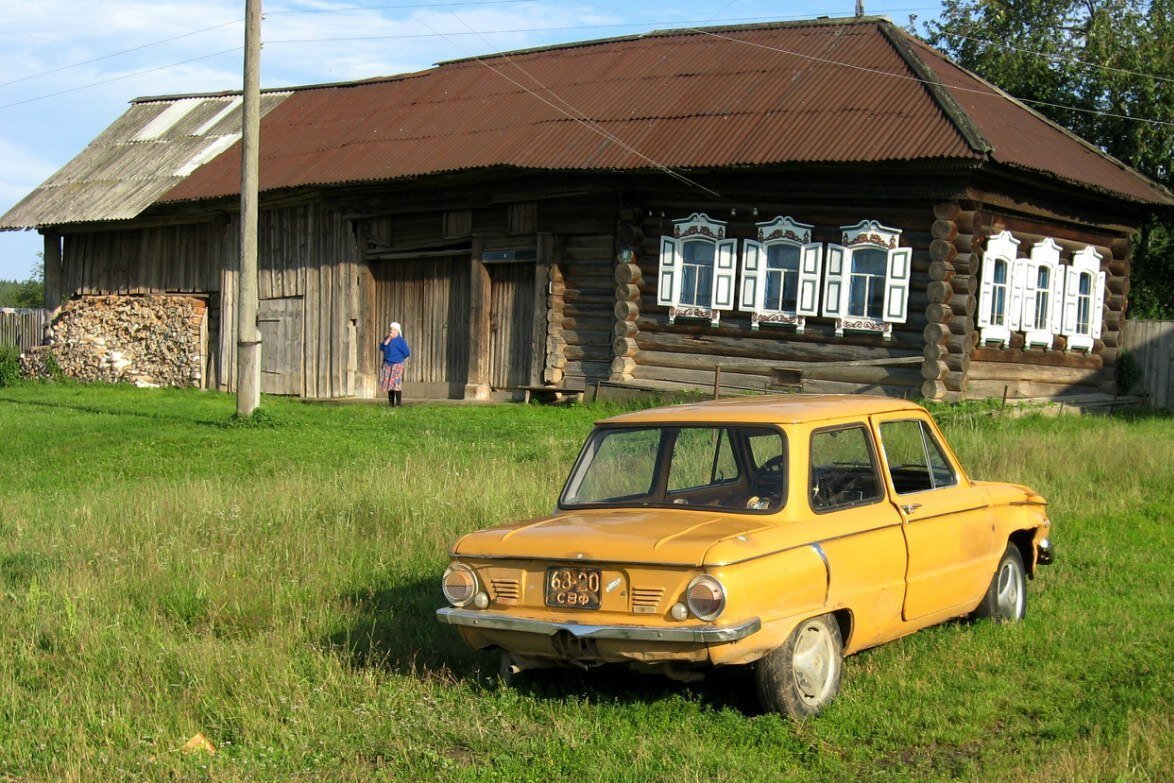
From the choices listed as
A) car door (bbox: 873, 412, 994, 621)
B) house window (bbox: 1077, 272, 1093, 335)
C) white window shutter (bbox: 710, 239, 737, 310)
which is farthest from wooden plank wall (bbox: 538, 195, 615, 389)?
car door (bbox: 873, 412, 994, 621)

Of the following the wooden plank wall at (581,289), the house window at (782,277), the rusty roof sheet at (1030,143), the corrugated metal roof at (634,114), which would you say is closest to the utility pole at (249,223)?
the corrugated metal roof at (634,114)

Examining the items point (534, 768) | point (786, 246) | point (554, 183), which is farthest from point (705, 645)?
point (554, 183)

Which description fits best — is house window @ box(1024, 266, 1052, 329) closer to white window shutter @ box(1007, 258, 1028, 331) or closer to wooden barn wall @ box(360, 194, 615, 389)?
white window shutter @ box(1007, 258, 1028, 331)

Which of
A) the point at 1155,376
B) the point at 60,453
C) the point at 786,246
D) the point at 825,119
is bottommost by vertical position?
the point at 60,453

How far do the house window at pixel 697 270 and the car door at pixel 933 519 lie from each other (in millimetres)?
12294

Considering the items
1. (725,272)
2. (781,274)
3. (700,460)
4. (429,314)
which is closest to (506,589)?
(700,460)

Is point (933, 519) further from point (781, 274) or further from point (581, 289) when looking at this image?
point (581, 289)

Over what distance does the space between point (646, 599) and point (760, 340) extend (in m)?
14.0

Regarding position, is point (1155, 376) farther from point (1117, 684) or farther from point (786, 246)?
point (1117, 684)

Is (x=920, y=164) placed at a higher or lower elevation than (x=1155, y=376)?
higher

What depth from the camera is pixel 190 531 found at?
994 centimetres

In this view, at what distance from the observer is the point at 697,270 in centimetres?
1995

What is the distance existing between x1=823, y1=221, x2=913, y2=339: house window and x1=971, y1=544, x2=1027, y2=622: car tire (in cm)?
1064

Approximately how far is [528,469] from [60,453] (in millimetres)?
6686
